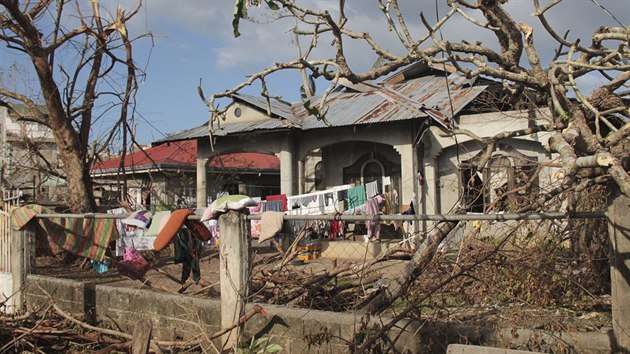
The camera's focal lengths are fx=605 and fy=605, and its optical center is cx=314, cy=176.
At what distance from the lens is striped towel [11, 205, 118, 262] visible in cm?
788

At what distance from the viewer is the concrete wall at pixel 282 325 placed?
14.5 ft

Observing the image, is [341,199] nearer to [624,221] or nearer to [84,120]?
[84,120]

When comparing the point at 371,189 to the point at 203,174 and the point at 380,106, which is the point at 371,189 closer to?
the point at 380,106

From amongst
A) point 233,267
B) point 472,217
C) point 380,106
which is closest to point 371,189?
point 380,106

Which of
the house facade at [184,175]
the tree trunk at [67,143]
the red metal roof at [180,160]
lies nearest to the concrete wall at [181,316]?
the tree trunk at [67,143]

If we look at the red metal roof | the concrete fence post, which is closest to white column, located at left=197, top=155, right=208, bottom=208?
the red metal roof

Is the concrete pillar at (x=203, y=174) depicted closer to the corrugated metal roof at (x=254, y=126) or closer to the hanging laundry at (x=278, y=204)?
the corrugated metal roof at (x=254, y=126)

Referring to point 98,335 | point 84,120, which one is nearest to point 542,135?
point 84,120

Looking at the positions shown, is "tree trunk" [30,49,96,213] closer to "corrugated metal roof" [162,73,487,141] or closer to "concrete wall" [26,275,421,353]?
"corrugated metal roof" [162,73,487,141]

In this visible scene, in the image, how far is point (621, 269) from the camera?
406cm

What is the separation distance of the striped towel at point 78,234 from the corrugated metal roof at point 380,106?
24.6 feet

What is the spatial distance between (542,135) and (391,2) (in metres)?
9.62

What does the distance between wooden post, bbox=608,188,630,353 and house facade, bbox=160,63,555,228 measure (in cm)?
1022

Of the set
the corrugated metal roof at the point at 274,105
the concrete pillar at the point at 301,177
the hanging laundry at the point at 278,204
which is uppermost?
the corrugated metal roof at the point at 274,105
